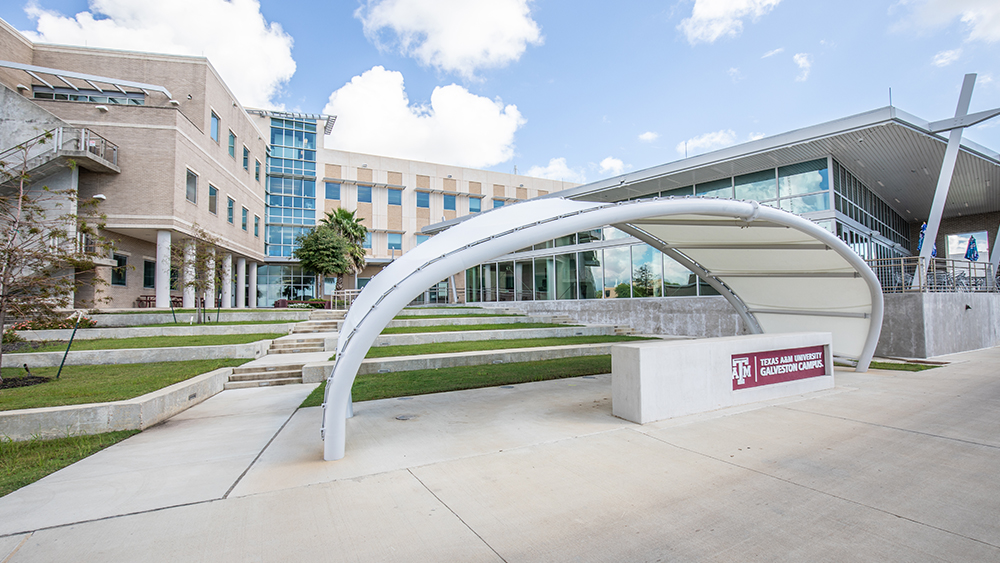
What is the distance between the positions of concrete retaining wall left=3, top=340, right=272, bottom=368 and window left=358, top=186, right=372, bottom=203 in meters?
35.5

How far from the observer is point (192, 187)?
2614cm

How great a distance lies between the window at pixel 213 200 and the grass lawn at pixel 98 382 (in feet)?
65.6

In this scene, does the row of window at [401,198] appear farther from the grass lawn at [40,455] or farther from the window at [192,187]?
the grass lawn at [40,455]

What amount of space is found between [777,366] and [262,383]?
1117 cm

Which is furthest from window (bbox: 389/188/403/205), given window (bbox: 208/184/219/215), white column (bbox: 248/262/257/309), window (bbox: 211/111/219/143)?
window (bbox: 208/184/219/215)

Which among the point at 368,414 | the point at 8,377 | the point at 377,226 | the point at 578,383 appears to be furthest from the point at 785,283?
the point at 377,226

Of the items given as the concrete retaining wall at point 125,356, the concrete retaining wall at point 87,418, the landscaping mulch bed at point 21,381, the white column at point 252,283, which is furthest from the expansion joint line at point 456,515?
the white column at point 252,283

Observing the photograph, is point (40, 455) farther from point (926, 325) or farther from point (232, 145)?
point (232, 145)

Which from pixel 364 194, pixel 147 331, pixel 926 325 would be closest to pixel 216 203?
pixel 147 331

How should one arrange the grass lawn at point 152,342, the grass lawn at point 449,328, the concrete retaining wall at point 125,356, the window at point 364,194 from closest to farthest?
1. the concrete retaining wall at point 125,356
2. the grass lawn at point 152,342
3. the grass lawn at point 449,328
4. the window at point 364,194

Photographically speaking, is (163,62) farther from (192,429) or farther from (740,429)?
(740,429)

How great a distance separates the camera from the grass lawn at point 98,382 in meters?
7.36

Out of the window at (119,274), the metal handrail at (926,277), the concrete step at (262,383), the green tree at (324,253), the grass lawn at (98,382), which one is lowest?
the concrete step at (262,383)

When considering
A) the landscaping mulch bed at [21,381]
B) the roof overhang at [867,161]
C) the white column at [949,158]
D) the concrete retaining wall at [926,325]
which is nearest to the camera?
the landscaping mulch bed at [21,381]
